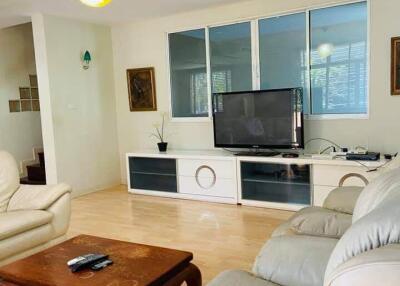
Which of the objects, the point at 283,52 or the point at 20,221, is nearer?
the point at 20,221

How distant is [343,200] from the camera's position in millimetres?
2457

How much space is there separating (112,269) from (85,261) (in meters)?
0.15

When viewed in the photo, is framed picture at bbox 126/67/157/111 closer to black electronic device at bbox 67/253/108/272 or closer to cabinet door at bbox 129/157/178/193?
cabinet door at bbox 129/157/178/193

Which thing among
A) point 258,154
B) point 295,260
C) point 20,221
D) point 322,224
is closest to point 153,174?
point 258,154

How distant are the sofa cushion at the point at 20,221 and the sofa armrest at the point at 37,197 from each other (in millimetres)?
94

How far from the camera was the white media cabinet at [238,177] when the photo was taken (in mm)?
3953

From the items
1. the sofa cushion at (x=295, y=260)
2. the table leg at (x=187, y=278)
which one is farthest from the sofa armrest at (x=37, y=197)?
the sofa cushion at (x=295, y=260)

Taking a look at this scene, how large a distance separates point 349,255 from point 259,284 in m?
0.71

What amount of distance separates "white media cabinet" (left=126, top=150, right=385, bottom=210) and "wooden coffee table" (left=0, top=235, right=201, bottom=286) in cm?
228

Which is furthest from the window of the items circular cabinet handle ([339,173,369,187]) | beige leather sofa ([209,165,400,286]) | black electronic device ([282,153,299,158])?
beige leather sofa ([209,165,400,286])

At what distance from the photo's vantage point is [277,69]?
4.60 m

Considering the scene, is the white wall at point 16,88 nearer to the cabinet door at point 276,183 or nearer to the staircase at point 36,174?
the staircase at point 36,174

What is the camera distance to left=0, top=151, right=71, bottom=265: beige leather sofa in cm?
264

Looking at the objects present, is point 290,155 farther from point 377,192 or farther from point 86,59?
point 86,59
